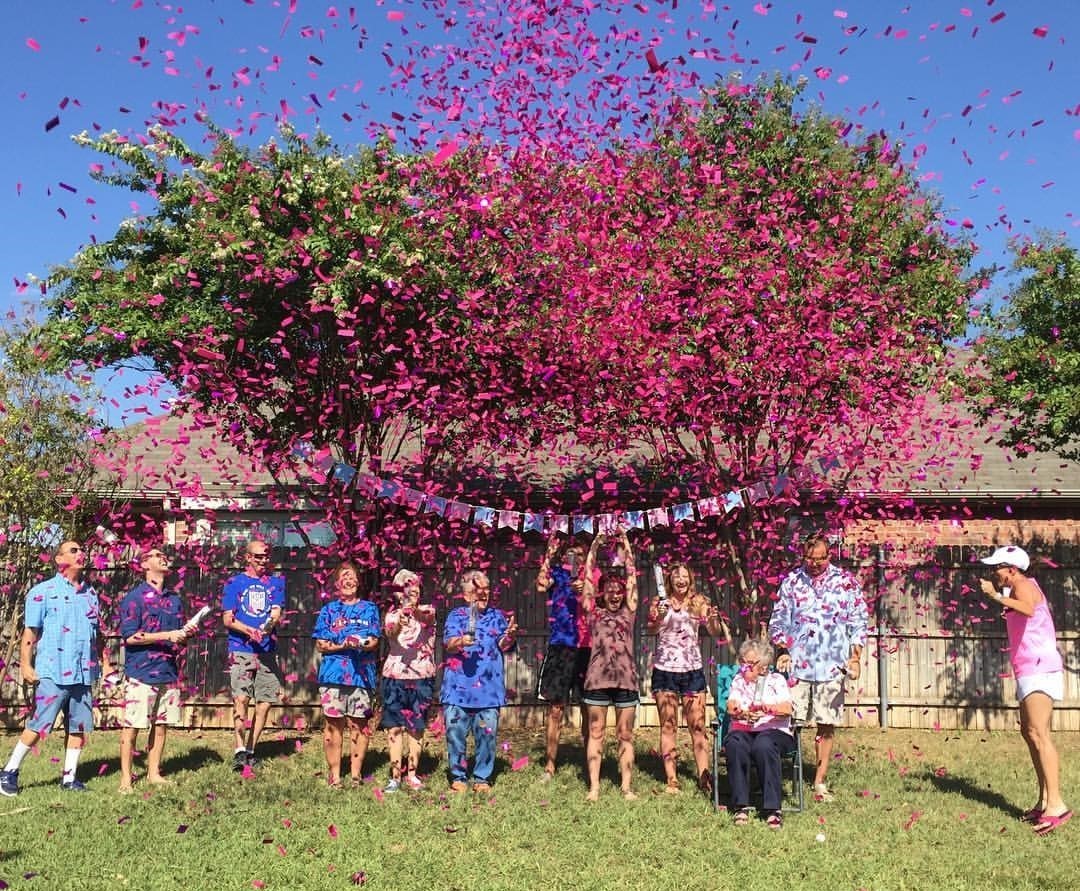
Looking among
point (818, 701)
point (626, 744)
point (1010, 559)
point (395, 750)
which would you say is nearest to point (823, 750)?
point (818, 701)

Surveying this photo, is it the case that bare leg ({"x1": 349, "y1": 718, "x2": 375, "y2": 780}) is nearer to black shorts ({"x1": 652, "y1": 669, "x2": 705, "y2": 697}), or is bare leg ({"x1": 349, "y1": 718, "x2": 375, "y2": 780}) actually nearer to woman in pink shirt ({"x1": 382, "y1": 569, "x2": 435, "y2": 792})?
woman in pink shirt ({"x1": 382, "y1": 569, "x2": 435, "y2": 792})

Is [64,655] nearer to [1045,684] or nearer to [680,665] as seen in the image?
[680,665]

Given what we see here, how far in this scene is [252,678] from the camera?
8750mm

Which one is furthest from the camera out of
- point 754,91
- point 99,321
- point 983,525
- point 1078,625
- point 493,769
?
point 754,91

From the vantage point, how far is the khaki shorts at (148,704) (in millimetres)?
7816

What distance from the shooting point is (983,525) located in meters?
12.5

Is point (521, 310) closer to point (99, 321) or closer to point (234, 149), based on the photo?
point (234, 149)

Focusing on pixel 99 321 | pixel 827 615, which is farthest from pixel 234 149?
pixel 827 615

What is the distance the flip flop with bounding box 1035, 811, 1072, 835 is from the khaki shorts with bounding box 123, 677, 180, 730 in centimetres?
635

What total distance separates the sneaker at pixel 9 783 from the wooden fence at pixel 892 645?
342 centimetres

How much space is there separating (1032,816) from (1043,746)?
52 cm

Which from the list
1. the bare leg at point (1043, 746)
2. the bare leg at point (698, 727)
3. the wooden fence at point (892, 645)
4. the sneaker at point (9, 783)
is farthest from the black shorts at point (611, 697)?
the sneaker at point (9, 783)

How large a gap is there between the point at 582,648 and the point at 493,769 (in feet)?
3.98

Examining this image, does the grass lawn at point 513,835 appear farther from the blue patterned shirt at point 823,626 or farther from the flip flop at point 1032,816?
the blue patterned shirt at point 823,626
